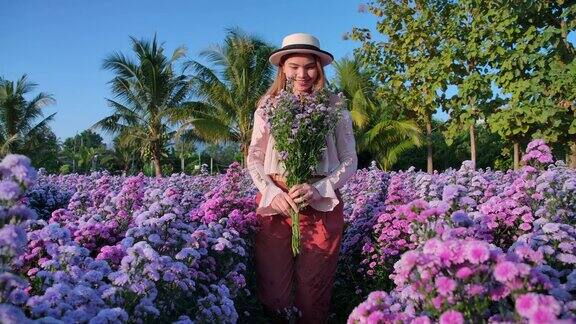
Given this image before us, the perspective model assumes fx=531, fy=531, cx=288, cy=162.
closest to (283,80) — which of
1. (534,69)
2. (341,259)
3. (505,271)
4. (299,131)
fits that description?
(299,131)

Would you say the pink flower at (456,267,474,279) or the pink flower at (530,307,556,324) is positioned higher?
the pink flower at (456,267,474,279)

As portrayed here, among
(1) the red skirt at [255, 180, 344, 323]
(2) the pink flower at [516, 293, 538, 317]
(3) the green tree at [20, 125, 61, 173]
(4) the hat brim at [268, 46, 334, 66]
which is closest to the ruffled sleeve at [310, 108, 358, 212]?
(1) the red skirt at [255, 180, 344, 323]

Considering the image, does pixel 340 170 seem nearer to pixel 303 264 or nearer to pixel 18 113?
pixel 303 264

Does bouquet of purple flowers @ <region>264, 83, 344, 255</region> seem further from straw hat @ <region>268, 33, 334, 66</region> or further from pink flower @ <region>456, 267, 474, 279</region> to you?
pink flower @ <region>456, 267, 474, 279</region>

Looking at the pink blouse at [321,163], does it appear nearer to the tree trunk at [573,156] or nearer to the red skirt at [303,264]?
the red skirt at [303,264]

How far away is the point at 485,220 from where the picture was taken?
3.21m

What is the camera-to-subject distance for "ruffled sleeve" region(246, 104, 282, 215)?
3.68 m

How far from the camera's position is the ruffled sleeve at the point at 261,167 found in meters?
3.68

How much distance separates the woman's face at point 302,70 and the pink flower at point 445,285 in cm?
225

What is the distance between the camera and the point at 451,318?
68.9 inches

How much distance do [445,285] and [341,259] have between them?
3.24 meters

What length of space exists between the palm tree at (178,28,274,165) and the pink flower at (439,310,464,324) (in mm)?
21744

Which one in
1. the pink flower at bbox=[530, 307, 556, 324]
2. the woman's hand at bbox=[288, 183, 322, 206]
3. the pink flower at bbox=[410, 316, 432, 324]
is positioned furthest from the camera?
the woman's hand at bbox=[288, 183, 322, 206]

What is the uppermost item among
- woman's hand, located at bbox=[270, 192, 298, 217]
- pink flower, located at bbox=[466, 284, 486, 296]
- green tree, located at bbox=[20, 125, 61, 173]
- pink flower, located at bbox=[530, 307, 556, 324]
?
green tree, located at bbox=[20, 125, 61, 173]
